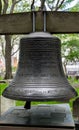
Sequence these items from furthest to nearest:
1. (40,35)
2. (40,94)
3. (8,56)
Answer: (8,56), (40,35), (40,94)

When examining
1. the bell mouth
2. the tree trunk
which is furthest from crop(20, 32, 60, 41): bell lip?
the tree trunk

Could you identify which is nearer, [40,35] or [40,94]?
[40,94]

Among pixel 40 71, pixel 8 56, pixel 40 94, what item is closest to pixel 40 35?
pixel 40 71

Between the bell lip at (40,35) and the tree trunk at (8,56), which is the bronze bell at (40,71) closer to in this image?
the bell lip at (40,35)

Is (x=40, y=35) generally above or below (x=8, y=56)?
above

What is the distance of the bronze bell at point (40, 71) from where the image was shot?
329cm

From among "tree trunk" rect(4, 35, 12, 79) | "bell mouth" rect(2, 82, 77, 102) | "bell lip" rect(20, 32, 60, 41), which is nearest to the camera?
"bell mouth" rect(2, 82, 77, 102)

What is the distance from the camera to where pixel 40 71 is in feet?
11.2

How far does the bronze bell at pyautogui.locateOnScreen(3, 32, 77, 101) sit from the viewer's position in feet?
10.8

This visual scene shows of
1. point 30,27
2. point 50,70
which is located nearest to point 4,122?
point 50,70

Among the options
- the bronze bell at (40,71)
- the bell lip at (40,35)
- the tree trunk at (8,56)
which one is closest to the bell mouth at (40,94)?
the bronze bell at (40,71)

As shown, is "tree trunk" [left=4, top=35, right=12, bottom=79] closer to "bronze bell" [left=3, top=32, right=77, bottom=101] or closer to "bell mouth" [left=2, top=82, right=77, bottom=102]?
"bronze bell" [left=3, top=32, right=77, bottom=101]

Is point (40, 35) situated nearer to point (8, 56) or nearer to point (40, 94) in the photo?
point (40, 94)

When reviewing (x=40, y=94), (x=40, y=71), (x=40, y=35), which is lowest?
(x=40, y=94)
